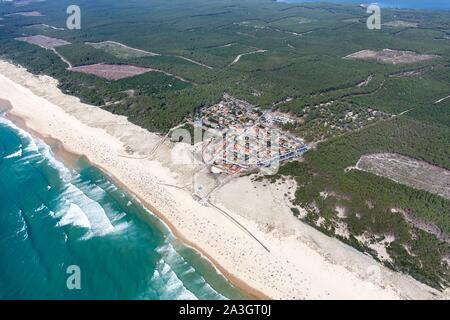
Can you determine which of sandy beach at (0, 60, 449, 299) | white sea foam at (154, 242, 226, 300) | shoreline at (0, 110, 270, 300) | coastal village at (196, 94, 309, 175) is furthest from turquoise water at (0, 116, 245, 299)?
coastal village at (196, 94, 309, 175)

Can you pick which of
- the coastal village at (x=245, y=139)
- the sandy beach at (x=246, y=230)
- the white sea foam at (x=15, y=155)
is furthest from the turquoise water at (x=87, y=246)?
the coastal village at (x=245, y=139)

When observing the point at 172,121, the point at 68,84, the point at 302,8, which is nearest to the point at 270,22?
the point at 302,8

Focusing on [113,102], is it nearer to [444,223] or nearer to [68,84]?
[68,84]

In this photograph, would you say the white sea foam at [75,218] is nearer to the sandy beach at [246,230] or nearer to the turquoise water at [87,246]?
the turquoise water at [87,246]

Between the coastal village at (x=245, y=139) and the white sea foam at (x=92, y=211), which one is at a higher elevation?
the coastal village at (x=245, y=139)

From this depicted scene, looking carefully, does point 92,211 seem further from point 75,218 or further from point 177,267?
point 177,267

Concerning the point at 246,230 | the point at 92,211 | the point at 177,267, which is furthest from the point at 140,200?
the point at 246,230

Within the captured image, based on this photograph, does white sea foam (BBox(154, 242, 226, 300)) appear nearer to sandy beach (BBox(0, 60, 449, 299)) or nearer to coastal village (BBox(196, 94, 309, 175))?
sandy beach (BBox(0, 60, 449, 299))
